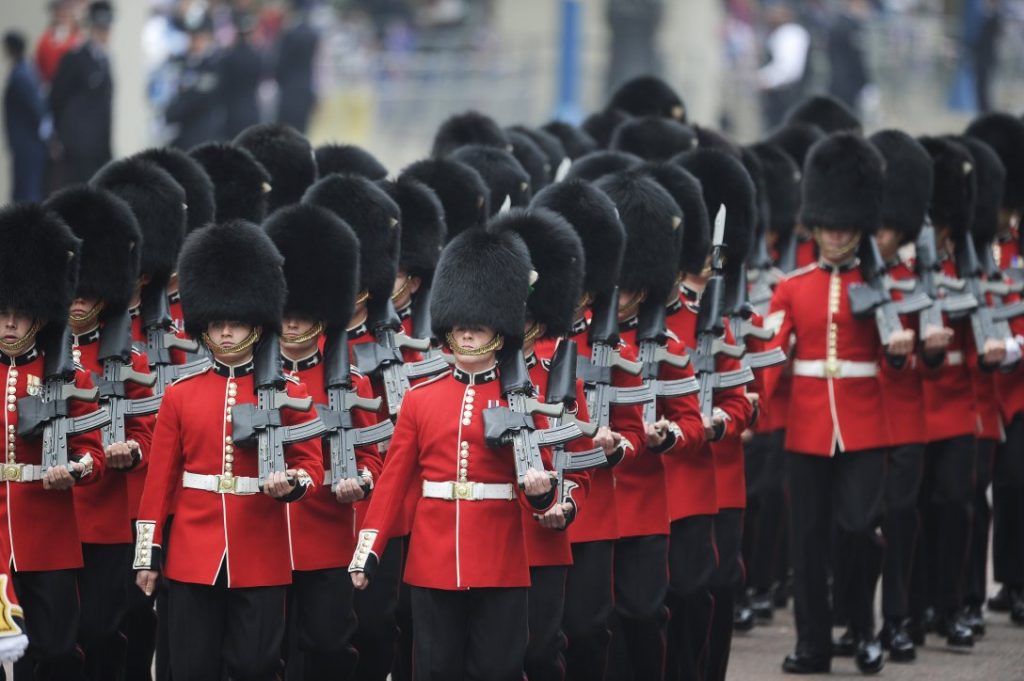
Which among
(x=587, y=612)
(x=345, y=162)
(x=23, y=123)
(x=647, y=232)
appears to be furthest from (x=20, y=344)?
(x=23, y=123)

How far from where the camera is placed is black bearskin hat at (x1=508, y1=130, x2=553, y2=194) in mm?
9486

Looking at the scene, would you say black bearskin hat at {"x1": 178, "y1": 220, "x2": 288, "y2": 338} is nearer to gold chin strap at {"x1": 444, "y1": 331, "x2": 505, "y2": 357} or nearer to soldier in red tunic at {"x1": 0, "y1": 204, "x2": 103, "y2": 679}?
soldier in red tunic at {"x1": 0, "y1": 204, "x2": 103, "y2": 679}

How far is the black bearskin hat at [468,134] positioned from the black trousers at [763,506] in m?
1.71

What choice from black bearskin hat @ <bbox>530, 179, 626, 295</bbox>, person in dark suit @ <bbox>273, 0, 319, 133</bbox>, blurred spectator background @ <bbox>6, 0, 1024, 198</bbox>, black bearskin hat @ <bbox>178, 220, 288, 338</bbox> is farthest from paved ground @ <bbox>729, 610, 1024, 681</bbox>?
person in dark suit @ <bbox>273, 0, 319, 133</bbox>

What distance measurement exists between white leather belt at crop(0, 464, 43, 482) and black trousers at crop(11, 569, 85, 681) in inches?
10.2

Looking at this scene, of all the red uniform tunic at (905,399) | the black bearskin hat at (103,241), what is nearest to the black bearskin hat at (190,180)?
the black bearskin hat at (103,241)

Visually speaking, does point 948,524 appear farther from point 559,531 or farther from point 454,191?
point 559,531

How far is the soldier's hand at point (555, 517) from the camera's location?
5.95 metres

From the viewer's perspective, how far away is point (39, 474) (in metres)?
6.31

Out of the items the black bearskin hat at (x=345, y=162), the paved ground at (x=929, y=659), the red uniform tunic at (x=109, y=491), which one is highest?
the black bearskin hat at (x=345, y=162)

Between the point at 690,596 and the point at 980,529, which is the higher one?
the point at 690,596

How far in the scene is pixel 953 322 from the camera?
8625 mm

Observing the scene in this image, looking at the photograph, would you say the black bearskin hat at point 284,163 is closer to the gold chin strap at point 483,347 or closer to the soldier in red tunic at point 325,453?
the soldier in red tunic at point 325,453

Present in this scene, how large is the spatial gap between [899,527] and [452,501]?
2700mm
